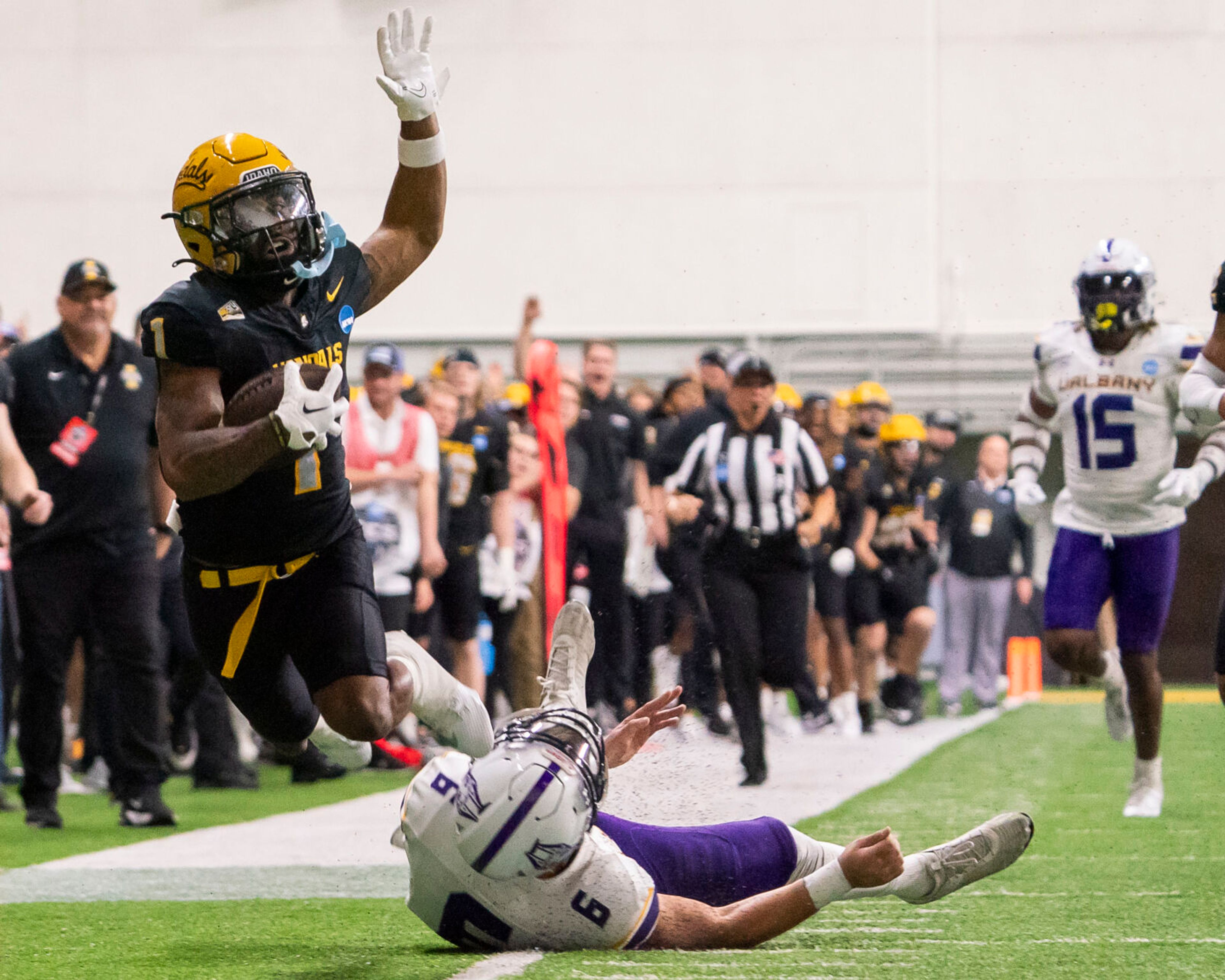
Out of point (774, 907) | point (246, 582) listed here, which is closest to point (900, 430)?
point (246, 582)

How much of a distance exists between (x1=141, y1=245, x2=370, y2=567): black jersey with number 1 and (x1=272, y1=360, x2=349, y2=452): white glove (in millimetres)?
255

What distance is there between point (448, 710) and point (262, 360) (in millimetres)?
978

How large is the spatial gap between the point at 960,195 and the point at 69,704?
959 centimetres

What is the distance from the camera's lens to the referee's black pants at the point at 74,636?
6.87 meters

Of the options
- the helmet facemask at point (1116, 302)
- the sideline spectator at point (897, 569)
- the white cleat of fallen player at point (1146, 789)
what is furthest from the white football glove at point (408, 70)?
the sideline spectator at point (897, 569)

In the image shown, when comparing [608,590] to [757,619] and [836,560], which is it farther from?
[757,619]

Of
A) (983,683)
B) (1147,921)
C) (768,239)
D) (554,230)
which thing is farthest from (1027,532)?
(1147,921)

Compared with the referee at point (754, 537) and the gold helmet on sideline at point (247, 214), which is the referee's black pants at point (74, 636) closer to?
the referee at point (754, 537)

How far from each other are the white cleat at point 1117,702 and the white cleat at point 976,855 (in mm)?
3372

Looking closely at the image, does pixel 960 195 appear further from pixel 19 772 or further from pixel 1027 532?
pixel 19 772

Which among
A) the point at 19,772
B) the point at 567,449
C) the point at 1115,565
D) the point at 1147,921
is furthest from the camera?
the point at 567,449

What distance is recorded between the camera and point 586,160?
1864 centimetres

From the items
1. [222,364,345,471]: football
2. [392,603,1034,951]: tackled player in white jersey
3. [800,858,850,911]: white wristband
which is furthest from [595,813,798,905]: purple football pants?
[222,364,345,471]: football

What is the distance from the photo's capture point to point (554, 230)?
1883cm
